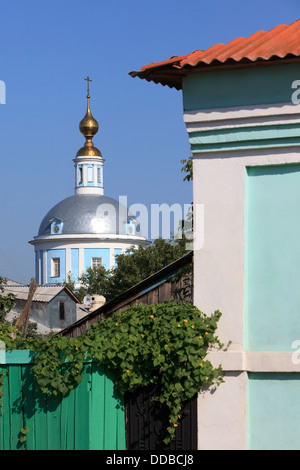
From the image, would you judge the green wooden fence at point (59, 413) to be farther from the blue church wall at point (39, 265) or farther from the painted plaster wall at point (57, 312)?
the blue church wall at point (39, 265)

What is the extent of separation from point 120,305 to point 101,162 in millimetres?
71837

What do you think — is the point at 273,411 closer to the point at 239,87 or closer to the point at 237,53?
the point at 239,87

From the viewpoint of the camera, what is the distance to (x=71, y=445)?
652 cm

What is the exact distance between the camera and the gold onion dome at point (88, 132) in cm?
7879

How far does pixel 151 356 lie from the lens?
6457 mm

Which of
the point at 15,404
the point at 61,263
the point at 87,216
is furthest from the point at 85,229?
the point at 15,404

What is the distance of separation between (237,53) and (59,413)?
3423mm

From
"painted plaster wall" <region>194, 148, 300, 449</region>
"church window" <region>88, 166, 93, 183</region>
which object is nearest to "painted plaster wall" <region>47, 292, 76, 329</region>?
"church window" <region>88, 166, 93, 183</region>

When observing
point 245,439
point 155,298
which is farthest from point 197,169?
point 155,298

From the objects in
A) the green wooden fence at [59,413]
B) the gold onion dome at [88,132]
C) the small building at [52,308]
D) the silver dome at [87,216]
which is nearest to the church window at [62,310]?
the small building at [52,308]

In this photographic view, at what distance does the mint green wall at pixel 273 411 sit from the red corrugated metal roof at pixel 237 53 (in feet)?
8.66

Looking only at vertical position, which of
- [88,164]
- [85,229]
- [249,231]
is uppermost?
[88,164]
